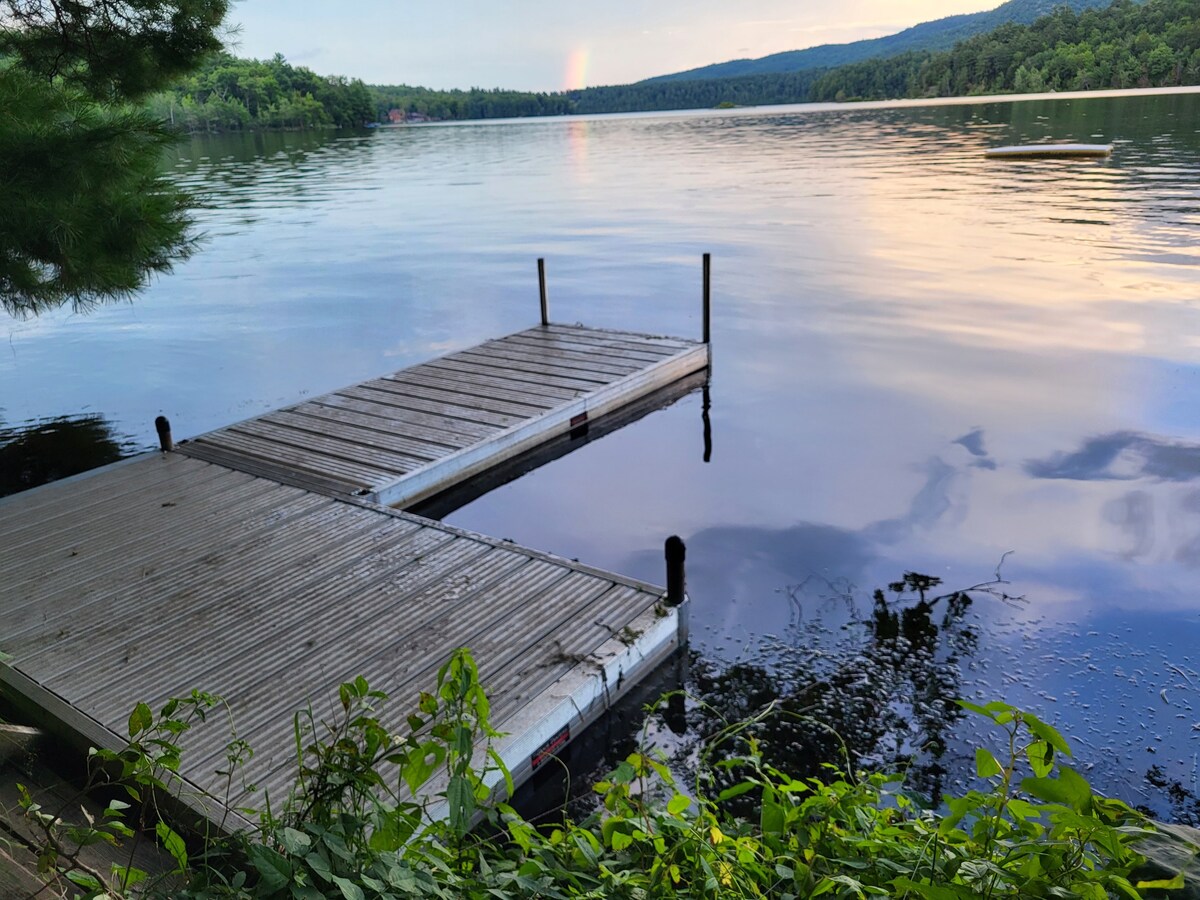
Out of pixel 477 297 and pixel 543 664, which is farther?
pixel 477 297

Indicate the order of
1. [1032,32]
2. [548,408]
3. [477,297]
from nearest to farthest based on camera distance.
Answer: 1. [548,408]
2. [477,297]
3. [1032,32]

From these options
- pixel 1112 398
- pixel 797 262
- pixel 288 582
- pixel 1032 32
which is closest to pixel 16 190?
pixel 288 582

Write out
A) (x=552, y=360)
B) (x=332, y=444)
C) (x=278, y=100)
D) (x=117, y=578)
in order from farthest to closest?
(x=278, y=100), (x=552, y=360), (x=332, y=444), (x=117, y=578)

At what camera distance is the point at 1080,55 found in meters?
80.7

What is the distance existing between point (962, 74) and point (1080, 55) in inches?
717

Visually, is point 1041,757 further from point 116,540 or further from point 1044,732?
point 116,540

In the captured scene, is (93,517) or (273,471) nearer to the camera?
(93,517)

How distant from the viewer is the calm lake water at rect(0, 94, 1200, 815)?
5.72 m

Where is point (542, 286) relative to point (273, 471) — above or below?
above

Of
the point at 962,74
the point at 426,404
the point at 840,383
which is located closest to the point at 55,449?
the point at 426,404

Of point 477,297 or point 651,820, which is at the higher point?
point 651,820

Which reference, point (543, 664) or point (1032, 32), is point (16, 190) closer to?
point (543, 664)

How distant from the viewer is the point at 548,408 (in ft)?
28.4

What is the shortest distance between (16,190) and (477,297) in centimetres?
1106
